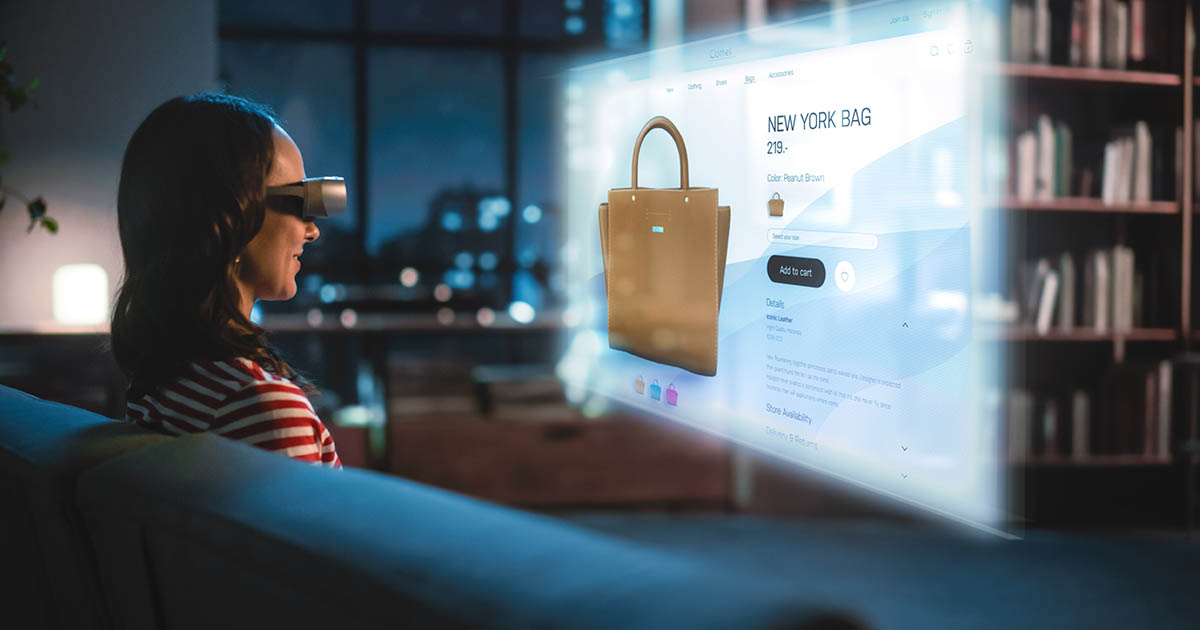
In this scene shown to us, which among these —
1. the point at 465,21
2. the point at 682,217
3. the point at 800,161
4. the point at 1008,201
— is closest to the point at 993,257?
the point at 800,161

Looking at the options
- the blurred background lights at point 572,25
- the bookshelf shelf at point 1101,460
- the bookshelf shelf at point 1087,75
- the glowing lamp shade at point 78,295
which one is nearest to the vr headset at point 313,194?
the glowing lamp shade at point 78,295

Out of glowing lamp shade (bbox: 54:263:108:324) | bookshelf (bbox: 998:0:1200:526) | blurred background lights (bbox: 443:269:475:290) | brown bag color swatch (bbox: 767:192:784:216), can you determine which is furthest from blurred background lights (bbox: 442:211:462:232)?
brown bag color swatch (bbox: 767:192:784:216)

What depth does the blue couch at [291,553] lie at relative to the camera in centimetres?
40

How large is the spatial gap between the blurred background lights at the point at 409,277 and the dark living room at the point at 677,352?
1.25 ft

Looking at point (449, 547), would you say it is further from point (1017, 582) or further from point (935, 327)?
point (1017, 582)

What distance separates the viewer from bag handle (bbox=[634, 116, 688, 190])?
1.29 meters

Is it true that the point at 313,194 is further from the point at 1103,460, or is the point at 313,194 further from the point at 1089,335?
the point at 1103,460

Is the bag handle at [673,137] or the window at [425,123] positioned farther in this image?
the window at [425,123]

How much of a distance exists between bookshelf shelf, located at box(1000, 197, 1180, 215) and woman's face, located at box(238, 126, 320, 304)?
9.78 ft

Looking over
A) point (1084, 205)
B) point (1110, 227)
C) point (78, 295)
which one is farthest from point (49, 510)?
point (1110, 227)

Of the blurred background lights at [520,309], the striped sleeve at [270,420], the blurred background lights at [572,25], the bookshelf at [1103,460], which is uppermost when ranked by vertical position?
the blurred background lights at [572,25]

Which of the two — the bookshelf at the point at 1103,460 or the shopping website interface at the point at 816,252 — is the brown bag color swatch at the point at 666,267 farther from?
the bookshelf at the point at 1103,460

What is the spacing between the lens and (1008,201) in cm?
362

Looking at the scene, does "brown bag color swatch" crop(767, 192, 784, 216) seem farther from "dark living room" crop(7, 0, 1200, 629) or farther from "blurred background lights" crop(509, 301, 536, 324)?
"blurred background lights" crop(509, 301, 536, 324)
